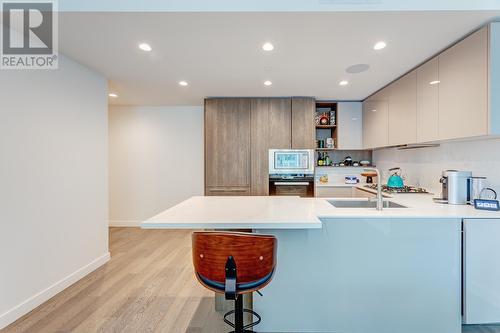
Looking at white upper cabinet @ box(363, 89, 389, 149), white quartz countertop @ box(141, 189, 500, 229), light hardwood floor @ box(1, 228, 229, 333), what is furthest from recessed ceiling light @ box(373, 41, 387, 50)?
light hardwood floor @ box(1, 228, 229, 333)

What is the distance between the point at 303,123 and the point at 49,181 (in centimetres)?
327

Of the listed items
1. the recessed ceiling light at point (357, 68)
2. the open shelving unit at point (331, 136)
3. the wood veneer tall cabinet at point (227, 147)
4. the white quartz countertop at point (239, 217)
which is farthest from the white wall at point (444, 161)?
the wood veneer tall cabinet at point (227, 147)

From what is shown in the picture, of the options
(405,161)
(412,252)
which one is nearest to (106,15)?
(412,252)

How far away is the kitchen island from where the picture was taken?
166 centimetres

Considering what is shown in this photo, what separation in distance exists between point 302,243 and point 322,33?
164 cm

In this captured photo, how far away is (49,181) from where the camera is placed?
7.45 ft

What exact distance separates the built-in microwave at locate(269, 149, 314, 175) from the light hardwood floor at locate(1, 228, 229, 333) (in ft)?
6.12

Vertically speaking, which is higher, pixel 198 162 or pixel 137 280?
pixel 198 162

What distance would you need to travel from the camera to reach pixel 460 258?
1.66m

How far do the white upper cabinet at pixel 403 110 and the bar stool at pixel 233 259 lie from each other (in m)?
2.30

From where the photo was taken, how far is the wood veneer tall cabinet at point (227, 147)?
3836 mm

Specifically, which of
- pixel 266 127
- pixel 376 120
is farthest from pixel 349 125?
pixel 266 127

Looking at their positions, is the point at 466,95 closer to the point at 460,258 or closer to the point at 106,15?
the point at 460,258

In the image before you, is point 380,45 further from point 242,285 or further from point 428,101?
point 242,285
